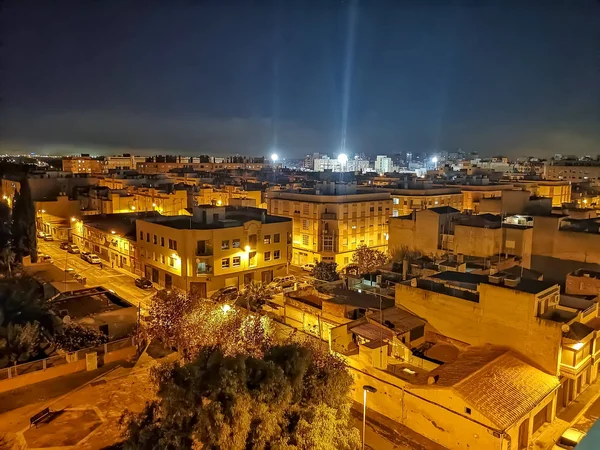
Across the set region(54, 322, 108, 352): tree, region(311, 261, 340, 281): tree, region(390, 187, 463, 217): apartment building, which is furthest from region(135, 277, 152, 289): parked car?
region(390, 187, 463, 217): apartment building

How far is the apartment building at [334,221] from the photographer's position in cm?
4053

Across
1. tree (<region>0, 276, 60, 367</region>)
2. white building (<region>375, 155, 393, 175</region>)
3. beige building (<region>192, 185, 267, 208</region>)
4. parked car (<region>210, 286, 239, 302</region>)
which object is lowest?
parked car (<region>210, 286, 239, 302</region>)

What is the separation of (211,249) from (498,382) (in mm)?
19139

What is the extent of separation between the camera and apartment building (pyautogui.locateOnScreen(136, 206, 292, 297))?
29906mm

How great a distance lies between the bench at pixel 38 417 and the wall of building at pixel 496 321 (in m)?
13.5

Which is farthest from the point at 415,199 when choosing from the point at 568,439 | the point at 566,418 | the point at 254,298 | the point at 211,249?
the point at 568,439

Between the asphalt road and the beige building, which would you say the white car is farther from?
the beige building

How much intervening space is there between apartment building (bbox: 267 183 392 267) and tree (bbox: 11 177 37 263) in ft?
64.3

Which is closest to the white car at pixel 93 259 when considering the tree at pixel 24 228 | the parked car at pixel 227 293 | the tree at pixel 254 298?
the tree at pixel 24 228

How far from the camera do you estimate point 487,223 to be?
1184 inches

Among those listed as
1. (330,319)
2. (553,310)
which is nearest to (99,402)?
(330,319)

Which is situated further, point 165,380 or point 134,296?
point 134,296

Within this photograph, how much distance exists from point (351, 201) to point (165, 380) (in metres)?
32.6

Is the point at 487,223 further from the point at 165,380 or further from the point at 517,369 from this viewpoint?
the point at 165,380
